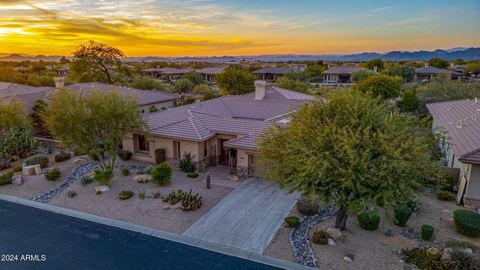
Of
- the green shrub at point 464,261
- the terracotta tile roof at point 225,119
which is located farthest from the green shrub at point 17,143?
the green shrub at point 464,261

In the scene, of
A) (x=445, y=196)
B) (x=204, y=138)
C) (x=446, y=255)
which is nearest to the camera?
(x=446, y=255)

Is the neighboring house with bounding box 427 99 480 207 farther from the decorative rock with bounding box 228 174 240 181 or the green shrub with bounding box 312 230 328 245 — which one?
the decorative rock with bounding box 228 174 240 181

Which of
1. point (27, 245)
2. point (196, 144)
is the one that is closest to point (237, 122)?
point (196, 144)

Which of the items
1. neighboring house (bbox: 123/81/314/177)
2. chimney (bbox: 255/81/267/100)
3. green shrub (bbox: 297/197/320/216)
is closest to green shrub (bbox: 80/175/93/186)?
neighboring house (bbox: 123/81/314/177)

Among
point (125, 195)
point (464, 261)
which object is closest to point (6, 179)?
point (125, 195)

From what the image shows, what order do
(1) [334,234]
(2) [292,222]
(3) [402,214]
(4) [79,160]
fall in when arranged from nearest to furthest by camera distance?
(1) [334,234]
(3) [402,214]
(2) [292,222]
(4) [79,160]

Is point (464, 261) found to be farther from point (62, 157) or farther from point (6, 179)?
point (62, 157)
